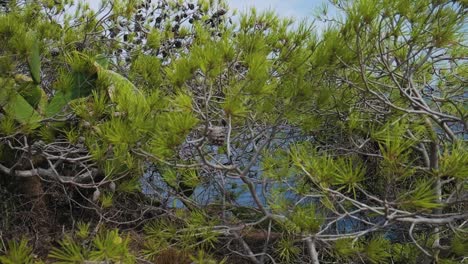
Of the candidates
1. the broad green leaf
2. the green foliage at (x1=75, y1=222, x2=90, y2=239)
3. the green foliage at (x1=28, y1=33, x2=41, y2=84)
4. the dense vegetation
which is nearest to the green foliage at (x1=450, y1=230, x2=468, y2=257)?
the dense vegetation

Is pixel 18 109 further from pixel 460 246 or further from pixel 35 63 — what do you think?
pixel 460 246

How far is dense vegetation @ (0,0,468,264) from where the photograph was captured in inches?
53.7

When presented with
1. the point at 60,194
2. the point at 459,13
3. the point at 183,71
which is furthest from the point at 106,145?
the point at 60,194

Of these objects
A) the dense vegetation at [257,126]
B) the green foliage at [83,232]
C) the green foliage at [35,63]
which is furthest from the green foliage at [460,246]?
the green foliage at [35,63]

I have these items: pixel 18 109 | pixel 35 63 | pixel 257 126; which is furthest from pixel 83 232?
pixel 257 126

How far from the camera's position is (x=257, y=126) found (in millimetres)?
2092

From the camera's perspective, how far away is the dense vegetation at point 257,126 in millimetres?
1364

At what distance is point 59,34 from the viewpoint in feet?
8.46

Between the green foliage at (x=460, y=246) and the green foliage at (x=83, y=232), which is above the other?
the green foliage at (x=460, y=246)

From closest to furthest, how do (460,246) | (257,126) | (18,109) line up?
(460,246)
(18,109)
(257,126)

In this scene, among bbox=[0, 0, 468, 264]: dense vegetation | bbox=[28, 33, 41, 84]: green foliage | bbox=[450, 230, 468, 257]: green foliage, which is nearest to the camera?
bbox=[0, 0, 468, 264]: dense vegetation

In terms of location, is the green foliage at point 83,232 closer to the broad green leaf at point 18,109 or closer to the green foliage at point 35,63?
the broad green leaf at point 18,109

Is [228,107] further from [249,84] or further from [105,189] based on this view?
[105,189]

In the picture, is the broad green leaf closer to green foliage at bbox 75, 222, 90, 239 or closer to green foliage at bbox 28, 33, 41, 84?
green foliage at bbox 28, 33, 41, 84
